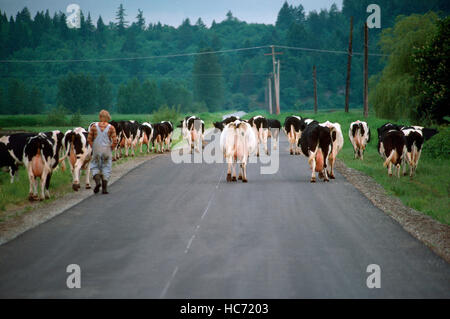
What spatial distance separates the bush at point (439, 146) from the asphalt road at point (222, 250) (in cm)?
1116

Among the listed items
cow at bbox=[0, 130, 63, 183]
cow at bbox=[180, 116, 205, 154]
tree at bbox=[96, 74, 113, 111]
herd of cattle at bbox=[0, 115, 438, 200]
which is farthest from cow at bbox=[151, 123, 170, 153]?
tree at bbox=[96, 74, 113, 111]

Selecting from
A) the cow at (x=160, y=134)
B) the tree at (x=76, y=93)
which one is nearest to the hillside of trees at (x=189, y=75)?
the tree at (x=76, y=93)

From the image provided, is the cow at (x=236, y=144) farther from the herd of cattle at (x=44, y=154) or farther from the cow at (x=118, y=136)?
the cow at (x=118, y=136)

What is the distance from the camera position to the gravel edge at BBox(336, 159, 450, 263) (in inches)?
362

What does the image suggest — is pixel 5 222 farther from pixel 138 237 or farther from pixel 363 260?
pixel 363 260

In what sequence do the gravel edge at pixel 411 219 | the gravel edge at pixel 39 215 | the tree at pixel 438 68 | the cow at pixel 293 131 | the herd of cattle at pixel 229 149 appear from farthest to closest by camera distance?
1. the cow at pixel 293 131
2. the tree at pixel 438 68
3. the herd of cattle at pixel 229 149
4. the gravel edge at pixel 39 215
5. the gravel edge at pixel 411 219

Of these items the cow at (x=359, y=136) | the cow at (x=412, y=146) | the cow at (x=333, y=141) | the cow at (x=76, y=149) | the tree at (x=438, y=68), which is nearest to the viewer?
the cow at (x=76, y=149)

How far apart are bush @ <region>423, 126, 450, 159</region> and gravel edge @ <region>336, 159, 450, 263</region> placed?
780 centimetres

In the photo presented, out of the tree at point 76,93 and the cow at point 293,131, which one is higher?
the tree at point 76,93

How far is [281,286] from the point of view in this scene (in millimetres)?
6762

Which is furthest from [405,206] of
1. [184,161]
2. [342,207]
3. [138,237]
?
[184,161]

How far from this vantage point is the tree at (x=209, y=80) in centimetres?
16650
